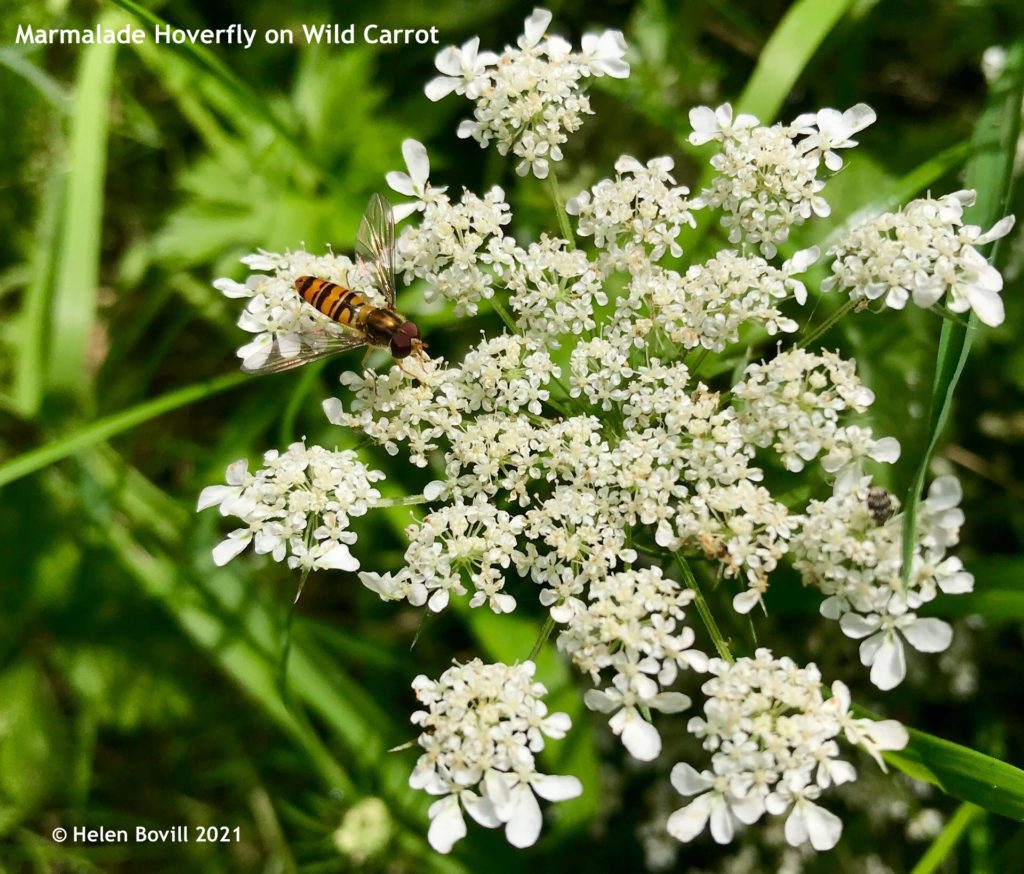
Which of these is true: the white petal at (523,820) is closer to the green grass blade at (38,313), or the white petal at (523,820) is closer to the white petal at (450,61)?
the white petal at (450,61)

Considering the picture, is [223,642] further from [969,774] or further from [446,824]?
[969,774]

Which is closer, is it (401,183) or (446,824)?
(446,824)

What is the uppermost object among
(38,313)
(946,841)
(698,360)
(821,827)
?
(38,313)

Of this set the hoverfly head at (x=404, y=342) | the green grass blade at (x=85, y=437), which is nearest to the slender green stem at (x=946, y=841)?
the hoverfly head at (x=404, y=342)

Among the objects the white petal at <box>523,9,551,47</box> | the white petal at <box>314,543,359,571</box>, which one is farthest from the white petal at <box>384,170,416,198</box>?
the white petal at <box>314,543,359,571</box>

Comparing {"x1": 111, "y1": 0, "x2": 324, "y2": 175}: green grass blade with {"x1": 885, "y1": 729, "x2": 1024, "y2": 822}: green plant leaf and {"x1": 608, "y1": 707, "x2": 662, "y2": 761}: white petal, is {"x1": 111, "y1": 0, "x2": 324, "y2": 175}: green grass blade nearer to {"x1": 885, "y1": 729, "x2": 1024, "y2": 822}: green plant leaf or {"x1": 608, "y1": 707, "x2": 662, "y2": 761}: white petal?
{"x1": 608, "y1": 707, "x2": 662, "y2": 761}: white petal

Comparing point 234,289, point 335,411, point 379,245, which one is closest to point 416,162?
point 379,245
